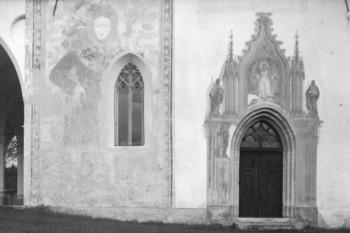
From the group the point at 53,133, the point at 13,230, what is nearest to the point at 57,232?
the point at 13,230

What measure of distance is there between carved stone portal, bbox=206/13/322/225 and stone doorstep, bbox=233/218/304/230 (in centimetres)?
17

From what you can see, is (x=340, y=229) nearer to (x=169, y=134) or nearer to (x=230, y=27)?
(x=169, y=134)

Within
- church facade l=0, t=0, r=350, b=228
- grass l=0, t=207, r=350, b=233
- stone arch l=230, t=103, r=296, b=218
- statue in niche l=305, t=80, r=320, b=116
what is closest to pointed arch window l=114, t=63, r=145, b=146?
church facade l=0, t=0, r=350, b=228

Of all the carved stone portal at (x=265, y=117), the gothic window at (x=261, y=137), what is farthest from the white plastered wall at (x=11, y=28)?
the gothic window at (x=261, y=137)

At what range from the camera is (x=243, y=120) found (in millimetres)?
14734

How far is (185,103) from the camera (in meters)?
14.8

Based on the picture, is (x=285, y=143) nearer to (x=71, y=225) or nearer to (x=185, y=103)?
(x=185, y=103)

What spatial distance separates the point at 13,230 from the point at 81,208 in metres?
2.72

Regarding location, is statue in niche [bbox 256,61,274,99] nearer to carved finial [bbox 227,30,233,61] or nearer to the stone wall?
carved finial [bbox 227,30,233,61]

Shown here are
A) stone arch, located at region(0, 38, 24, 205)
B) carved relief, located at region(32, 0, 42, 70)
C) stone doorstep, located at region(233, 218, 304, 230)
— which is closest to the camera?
stone doorstep, located at region(233, 218, 304, 230)

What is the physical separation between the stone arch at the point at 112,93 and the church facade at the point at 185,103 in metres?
0.04

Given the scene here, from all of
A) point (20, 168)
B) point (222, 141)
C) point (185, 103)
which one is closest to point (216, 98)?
point (185, 103)

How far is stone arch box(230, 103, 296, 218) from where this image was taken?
1470 cm

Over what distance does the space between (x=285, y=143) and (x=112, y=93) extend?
5136 mm
